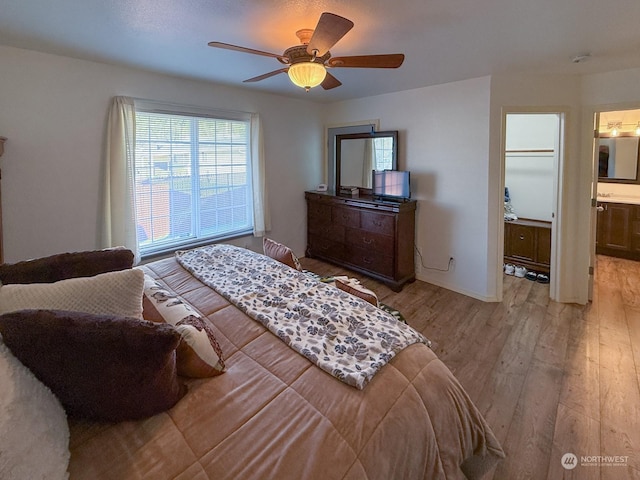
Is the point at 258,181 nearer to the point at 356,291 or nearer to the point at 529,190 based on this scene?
the point at 356,291

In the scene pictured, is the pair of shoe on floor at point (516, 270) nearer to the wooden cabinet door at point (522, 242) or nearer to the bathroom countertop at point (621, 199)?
the wooden cabinet door at point (522, 242)

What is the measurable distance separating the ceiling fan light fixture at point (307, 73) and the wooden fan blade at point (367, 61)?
0.08m

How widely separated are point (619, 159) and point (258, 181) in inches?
209

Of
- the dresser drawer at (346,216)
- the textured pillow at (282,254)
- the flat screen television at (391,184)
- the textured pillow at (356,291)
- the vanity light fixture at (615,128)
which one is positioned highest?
the vanity light fixture at (615,128)

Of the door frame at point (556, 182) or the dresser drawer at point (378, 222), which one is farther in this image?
the dresser drawer at point (378, 222)

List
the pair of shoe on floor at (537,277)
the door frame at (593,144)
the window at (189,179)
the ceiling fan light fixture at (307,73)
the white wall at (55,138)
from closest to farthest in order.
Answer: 1. the ceiling fan light fixture at (307,73)
2. the white wall at (55,138)
3. the door frame at (593,144)
4. the window at (189,179)
5. the pair of shoe on floor at (537,277)

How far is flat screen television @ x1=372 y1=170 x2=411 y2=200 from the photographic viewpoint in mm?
3949

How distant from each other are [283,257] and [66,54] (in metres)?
2.46

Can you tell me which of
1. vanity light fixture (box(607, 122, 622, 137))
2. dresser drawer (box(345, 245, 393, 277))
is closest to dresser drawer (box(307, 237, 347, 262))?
dresser drawer (box(345, 245, 393, 277))

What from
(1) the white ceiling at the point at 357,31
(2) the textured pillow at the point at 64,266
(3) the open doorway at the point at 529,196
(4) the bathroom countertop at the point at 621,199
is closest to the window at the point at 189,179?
(1) the white ceiling at the point at 357,31

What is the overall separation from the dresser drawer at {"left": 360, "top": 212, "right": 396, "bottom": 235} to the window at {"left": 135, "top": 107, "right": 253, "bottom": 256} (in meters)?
1.49

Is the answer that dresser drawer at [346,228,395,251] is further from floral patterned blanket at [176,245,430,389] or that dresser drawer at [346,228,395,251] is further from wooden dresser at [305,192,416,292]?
floral patterned blanket at [176,245,430,389]

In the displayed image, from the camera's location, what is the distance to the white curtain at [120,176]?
3.05 m

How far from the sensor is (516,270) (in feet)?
14.2
